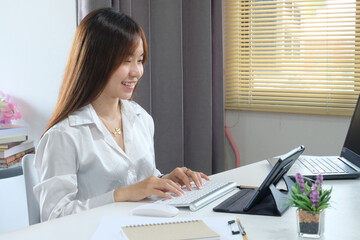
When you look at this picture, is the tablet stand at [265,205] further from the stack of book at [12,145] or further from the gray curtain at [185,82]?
the gray curtain at [185,82]

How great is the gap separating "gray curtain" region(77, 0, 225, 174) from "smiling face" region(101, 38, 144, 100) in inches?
43.6

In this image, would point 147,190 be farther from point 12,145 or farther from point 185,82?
point 185,82

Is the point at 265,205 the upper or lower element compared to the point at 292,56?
lower

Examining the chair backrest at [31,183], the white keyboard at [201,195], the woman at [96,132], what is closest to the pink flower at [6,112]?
the woman at [96,132]

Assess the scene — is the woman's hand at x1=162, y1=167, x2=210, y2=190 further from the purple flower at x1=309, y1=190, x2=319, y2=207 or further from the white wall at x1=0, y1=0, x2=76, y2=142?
the white wall at x1=0, y1=0, x2=76, y2=142

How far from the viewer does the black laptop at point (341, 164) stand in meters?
1.83

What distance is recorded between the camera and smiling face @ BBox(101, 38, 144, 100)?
184cm

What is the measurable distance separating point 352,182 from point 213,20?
1.67 meters

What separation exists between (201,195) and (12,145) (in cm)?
143

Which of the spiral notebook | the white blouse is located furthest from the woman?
the spiral notebook

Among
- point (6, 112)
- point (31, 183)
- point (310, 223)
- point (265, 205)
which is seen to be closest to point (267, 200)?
point (265, 205)

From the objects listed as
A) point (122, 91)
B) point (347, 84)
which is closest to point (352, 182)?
point (122, 91)

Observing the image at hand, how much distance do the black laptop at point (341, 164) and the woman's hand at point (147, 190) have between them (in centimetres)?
49

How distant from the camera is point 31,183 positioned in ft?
5.58
